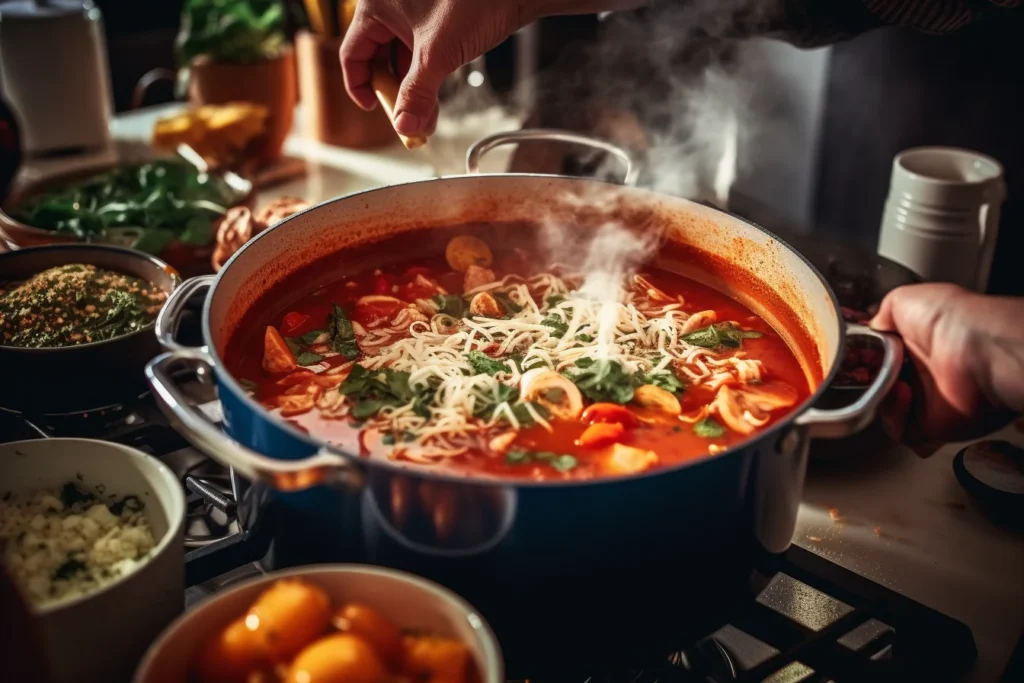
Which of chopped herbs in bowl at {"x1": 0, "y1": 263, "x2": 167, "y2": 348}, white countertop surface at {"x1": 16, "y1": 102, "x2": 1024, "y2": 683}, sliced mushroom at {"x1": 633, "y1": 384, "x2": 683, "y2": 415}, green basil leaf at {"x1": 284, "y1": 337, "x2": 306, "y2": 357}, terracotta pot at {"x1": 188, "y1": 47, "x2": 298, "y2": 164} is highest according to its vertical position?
terracotta pot at {"x1": 188, "y1": 47, "x2": 298, "y2": 164}

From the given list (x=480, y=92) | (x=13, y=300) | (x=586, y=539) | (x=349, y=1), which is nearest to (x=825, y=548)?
(x=586, y=539)

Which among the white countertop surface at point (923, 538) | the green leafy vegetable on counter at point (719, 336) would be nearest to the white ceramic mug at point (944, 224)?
the white countertop surface at point (923, 538)

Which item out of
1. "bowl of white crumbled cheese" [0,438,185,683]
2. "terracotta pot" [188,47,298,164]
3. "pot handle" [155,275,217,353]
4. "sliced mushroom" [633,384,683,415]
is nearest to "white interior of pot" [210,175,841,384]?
"pot handle" [155,275,217,353]

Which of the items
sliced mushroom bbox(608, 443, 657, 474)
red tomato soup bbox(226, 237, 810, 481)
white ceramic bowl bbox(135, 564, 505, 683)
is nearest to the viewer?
white ceramic bowl bbox(135, 564, 505, 683)

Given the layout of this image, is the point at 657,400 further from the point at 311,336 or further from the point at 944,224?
the point at 944,224

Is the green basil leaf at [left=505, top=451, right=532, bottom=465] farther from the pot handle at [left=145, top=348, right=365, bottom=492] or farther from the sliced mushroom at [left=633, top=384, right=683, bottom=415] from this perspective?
the pot handle at [left=145, top=348, right=365, bottom=492]

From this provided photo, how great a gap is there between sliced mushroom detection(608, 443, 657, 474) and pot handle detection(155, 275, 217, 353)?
0.65 m

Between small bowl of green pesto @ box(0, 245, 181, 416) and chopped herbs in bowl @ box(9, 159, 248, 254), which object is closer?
small bowl of green pesto @ box(0, 245, 181, 416)

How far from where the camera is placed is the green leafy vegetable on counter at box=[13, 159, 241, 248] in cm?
235

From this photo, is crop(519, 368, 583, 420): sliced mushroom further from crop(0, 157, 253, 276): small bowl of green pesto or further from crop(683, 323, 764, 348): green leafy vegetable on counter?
crop(0, 157, 253, 276): small bowl of green pesto

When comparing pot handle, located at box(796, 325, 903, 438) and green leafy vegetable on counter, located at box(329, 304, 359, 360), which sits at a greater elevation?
pot handle, located at box(796, 325, 903, 438)

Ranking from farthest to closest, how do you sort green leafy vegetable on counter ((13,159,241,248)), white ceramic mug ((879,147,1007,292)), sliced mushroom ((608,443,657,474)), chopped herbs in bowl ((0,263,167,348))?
green leafy vegetable on counter ((13,159,241,248))
white ceramic mug ((879,147,1007,292))
chopped herbs in bowl ((0,263,167,348))
sliced mushroom ((608,443,657,474))

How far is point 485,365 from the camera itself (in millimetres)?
1764

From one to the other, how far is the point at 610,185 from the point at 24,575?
1292 mm
